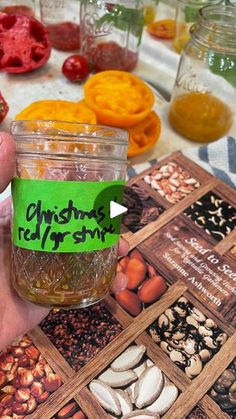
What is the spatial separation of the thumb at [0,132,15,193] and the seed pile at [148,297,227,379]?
0.89ft

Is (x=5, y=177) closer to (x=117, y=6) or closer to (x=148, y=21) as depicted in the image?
(x=117, y=6)

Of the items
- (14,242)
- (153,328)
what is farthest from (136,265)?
(14,242)

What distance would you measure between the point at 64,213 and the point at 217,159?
453mm

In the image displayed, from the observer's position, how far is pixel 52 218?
420 millimetres

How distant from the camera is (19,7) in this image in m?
1.10

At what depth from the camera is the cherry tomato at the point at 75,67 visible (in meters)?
0.98

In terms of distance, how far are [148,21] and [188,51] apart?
0.38m

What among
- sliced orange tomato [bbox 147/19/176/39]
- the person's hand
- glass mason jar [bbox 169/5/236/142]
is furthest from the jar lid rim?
sliced orange tomato [bbox 147/19/176/39]

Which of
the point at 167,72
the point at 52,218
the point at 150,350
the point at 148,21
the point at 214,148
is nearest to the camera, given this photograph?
the point at 52,218

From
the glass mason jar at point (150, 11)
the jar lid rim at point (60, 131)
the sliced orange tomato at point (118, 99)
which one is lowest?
the sliced orange tomato at point (118, 99)

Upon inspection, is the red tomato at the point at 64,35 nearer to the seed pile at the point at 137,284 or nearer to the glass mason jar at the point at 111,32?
the glass mason jar at the point at 111,32

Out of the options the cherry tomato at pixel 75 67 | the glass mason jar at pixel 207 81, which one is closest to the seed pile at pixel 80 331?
the glass mason jar at pixel 207 81

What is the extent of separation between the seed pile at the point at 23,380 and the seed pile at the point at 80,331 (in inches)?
1.1
